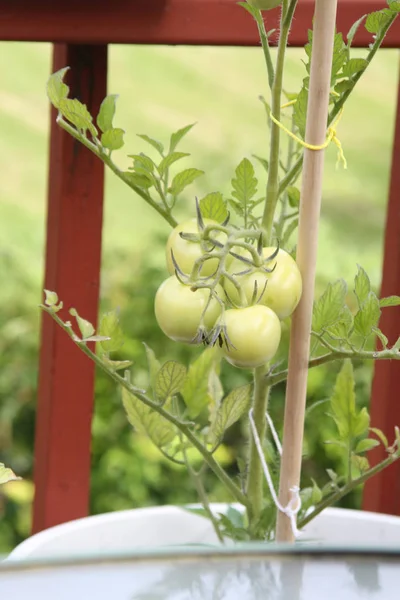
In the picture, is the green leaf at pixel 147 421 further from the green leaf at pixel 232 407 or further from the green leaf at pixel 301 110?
the green leaf at pixel 301 110

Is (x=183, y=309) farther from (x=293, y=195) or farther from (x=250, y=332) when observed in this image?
(x=293, y=195)

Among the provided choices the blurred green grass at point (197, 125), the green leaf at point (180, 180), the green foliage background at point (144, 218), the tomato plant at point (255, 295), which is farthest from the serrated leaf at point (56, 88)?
the blurred green grass at point (197, 125)

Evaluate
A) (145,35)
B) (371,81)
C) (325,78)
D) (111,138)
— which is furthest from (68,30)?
(371,81)

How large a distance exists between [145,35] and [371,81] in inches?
164

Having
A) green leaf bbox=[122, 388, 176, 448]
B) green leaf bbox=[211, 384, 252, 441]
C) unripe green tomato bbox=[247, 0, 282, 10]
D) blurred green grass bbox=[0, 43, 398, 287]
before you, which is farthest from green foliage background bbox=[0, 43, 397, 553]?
unripe green tomato bbox=[247, 0, 282, 10]

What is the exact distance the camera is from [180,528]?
1.14 m

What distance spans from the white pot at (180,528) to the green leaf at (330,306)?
0.97 ft

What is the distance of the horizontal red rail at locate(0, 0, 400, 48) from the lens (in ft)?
3.35

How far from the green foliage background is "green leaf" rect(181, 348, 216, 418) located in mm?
1038

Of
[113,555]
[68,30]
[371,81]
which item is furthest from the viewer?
[371,81]

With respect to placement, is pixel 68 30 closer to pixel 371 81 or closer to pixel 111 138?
pixel 111 138

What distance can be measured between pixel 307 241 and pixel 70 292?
1.38ft

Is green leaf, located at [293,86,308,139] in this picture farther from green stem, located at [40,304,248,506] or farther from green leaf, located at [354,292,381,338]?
green stem, located at [40,304,248,506]

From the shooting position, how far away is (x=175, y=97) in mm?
4637
